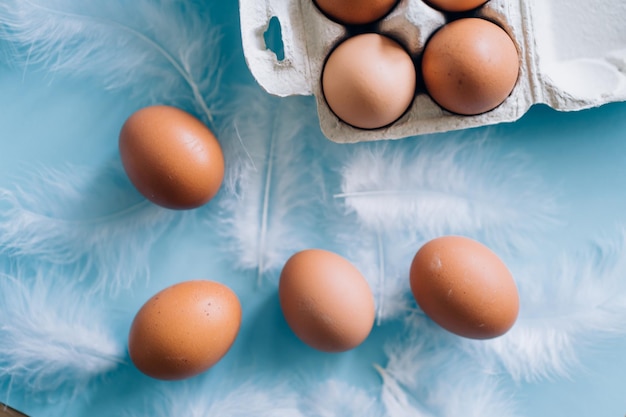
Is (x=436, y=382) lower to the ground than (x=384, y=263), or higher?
lower

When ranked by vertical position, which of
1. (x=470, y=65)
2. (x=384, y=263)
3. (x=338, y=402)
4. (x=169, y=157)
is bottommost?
(x=338, y=402)

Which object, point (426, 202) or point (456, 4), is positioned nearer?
point (456, 4)

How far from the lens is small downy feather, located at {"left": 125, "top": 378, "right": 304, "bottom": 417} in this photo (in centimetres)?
83

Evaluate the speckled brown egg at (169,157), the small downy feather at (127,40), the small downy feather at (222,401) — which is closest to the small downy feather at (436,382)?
the small downy feather at (222,401)

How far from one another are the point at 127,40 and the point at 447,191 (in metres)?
0.53

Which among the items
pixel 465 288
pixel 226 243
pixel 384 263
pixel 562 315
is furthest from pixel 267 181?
pixel 562 315

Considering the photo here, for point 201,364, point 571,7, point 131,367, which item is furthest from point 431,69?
point 131,367

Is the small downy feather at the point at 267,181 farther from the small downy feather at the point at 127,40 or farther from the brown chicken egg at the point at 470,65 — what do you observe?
the brown chicken egg at the point at 470,65

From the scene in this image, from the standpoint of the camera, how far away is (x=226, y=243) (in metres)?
0.85

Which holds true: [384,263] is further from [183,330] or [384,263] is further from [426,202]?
[183,330]

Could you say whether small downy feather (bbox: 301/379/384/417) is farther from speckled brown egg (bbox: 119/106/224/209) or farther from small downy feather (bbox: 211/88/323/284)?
speckled brown egg (bbox: 119/106/224/209)

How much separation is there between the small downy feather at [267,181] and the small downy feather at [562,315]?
0.32 m

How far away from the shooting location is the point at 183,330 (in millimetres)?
719

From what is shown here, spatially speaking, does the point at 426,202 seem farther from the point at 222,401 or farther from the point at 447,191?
the point at 222,401
